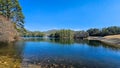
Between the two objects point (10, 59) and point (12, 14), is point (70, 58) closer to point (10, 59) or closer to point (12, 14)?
point (10, 59)

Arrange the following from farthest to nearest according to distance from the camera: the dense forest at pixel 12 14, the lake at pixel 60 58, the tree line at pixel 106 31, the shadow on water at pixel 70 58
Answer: the tree line at pixel 106 31
the dense forest at pixel 12 14
the shadow on water at pixel 70 58
the lake at pixel 60 58

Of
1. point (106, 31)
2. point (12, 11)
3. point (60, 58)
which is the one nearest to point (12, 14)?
point (12, 11)

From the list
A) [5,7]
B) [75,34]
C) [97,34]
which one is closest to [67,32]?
[75,34]

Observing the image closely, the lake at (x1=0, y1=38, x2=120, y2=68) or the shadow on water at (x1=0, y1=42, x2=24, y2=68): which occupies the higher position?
the shadow on water at (x1=0, y1=42, x2=24, y2=68)

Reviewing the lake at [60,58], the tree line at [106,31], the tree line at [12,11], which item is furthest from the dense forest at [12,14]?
the tree line at [106,31]

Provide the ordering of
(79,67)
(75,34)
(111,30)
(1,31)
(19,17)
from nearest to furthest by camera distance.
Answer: (79,67) → (1,31) → (19,17) → (111,30) → (75,34)

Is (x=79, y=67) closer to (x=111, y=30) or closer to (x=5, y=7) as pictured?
(x=5, y=7)

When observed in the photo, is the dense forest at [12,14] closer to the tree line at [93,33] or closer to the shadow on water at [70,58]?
the shadow on water at [70,58]

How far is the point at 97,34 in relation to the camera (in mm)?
139375

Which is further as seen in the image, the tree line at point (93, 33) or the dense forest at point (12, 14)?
the tree line at point (93, 33)

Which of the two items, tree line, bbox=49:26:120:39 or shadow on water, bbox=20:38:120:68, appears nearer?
shadow on water, bbox=20:38:120:68

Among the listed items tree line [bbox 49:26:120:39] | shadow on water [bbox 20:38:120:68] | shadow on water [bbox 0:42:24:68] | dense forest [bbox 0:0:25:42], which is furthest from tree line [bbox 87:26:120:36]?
shadow on water [bbox 0:42:24:68]

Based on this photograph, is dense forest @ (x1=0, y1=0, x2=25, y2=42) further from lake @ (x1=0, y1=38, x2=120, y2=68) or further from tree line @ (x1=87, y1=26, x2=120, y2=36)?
tree line @ (x1=87, y1=26, x2=120, y2=36)

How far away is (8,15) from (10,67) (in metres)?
45.3
